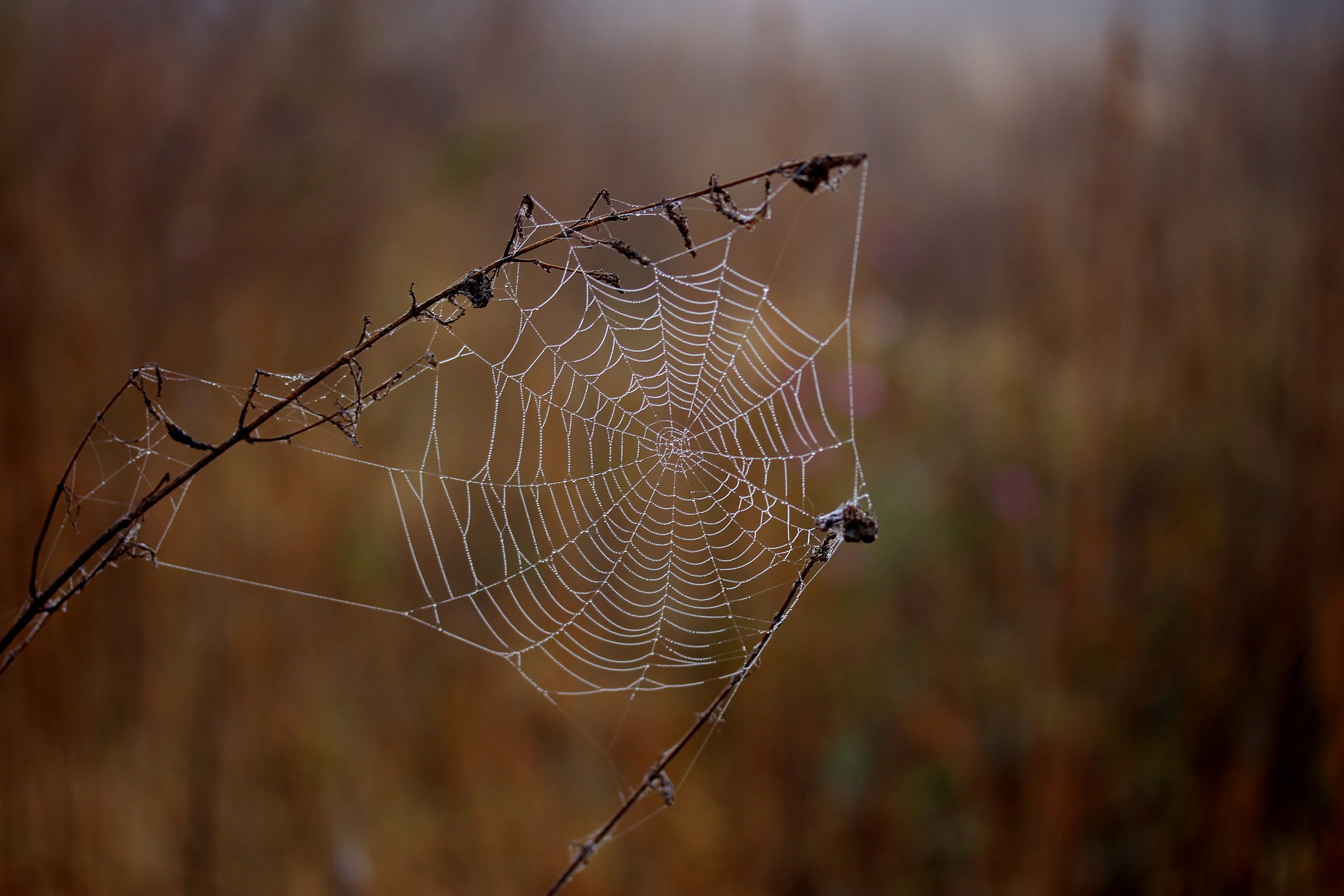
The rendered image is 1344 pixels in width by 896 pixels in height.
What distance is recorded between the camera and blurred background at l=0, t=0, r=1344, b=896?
2.77 meters

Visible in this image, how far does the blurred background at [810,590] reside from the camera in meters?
2.77

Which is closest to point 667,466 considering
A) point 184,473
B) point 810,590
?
point 810,590

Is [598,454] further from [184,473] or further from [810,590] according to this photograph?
[184,473]

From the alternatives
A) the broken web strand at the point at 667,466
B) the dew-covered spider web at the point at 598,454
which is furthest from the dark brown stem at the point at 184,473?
the dew-covered spider web at the point at 598,454

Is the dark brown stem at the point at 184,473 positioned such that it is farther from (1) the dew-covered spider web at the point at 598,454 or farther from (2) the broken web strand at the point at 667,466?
(1) the dew-covered spider web at the point at 598,454

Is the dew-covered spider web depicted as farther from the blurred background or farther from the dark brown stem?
the dark brown stem

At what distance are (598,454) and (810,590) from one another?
4.14 ft

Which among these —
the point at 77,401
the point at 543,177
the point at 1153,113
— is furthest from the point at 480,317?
the point at 1153,113

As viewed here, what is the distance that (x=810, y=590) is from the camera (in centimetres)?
358

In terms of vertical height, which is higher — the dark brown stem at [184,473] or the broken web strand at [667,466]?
the broken web strand at [667,466]

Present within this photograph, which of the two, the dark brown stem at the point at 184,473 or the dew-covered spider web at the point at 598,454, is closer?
the dark brown stem at the point at 184,473

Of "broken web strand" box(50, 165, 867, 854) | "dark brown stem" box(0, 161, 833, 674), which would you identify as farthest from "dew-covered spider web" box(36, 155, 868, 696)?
"dark brown stem" box(0, 161, 833, 674)

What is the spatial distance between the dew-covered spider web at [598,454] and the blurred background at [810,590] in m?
0.23

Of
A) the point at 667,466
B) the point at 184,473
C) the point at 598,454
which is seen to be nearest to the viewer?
the point at 184,473
